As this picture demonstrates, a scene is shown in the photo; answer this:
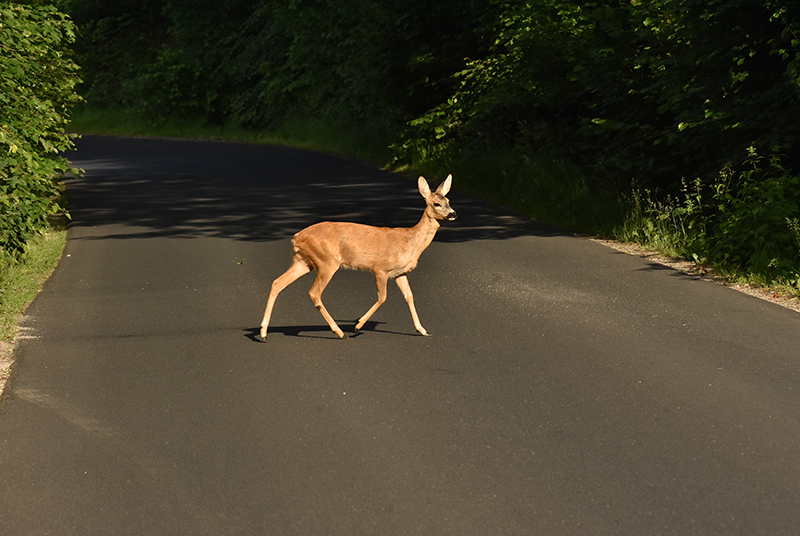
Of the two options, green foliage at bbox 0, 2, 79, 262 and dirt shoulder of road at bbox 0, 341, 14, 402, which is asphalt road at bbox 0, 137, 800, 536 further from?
green foliage at bbox 0, 2, 79, 262

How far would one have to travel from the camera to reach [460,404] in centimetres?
707

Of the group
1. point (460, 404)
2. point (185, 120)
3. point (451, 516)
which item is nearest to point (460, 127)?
point (460, 404)

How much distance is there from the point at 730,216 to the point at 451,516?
884 cm

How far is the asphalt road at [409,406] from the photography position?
5.29 metres

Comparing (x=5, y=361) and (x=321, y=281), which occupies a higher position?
(x=321, y=281)

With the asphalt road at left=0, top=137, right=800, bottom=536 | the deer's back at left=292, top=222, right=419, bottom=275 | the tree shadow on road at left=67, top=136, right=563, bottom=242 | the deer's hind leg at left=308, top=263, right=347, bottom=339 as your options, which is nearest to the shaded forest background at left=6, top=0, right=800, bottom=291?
the tree shadow on road at left=67, top=136, right=563, bottom=242

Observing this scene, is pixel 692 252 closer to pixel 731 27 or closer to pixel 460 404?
pixel 731 27

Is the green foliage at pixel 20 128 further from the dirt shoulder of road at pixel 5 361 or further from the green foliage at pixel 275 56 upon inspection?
the green foliage at pixel 275 56

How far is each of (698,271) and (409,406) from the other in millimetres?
6450

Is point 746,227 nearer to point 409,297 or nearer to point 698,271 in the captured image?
point 698,271

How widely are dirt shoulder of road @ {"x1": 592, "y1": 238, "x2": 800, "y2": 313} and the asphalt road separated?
315mm

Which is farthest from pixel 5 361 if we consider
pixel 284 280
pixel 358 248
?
pixel 358 248

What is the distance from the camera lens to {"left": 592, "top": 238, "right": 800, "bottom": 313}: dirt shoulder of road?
10.8m

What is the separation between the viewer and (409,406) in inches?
278
